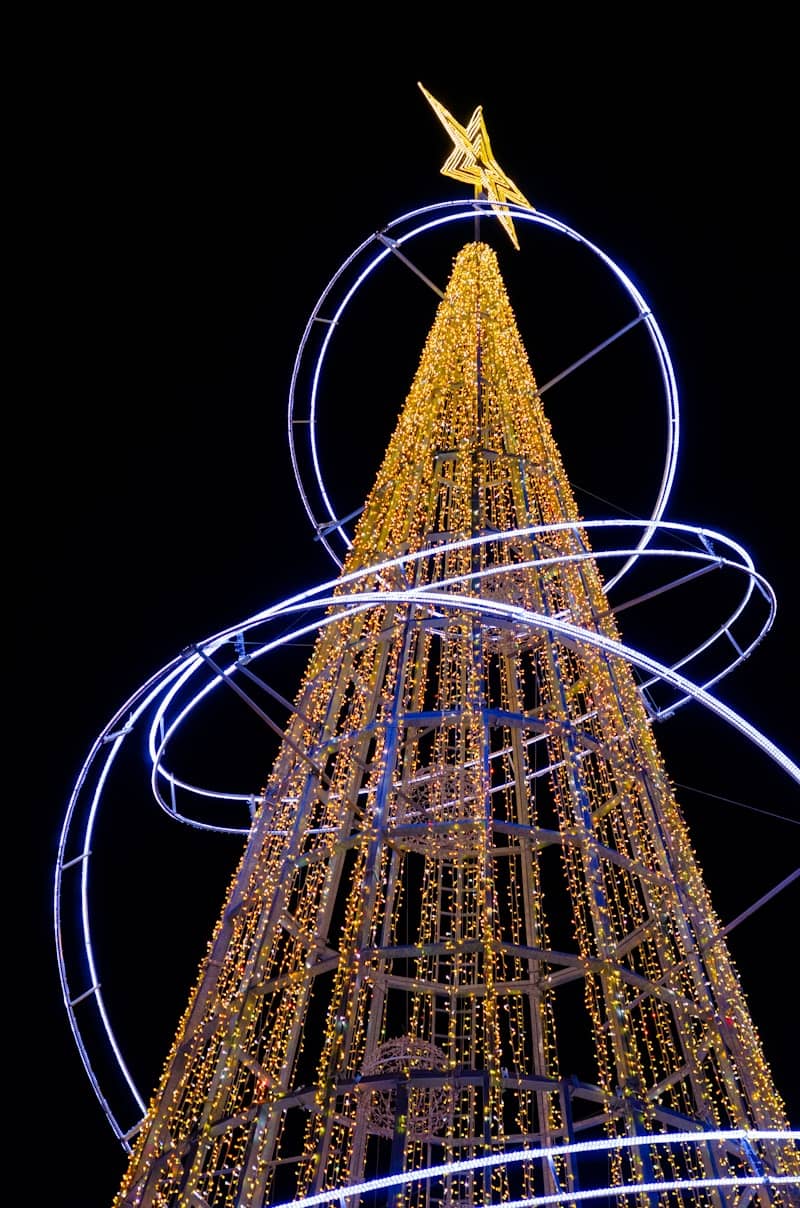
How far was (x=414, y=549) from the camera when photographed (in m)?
13.4

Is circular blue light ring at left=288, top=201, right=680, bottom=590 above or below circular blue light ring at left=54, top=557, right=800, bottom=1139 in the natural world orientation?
above

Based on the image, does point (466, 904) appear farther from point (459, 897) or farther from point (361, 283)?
point (361, 283)

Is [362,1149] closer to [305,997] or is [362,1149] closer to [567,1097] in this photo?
[305,997]

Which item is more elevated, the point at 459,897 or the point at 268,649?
the point at 268,649

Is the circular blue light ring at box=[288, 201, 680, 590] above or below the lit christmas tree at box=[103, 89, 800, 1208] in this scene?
above

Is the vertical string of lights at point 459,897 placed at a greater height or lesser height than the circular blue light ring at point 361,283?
lesser

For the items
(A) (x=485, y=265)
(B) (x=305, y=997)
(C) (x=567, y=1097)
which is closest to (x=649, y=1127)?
(C) (x=567, y=1097)

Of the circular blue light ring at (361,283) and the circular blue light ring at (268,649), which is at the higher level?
the circular blue light ring at (361,283)

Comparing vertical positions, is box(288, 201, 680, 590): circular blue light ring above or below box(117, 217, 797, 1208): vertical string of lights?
above

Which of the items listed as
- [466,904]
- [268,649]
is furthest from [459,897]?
[268,649]

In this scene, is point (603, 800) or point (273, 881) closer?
point (273, 881)

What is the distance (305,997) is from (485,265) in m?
11.3

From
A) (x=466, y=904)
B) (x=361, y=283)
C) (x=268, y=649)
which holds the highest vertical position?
(x=361, y=283)

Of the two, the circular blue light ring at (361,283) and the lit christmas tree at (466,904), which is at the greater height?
the circular blue light ring at (361,283)
